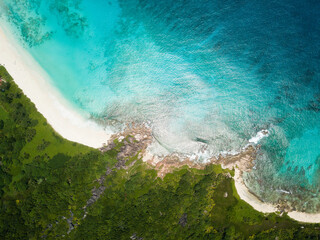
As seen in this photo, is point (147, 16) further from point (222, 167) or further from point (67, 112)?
point (222, 167)

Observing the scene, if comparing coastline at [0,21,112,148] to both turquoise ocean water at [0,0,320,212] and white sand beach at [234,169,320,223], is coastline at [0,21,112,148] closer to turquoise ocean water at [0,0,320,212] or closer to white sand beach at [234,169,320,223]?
Result: turquoise ocean water at [0,0,320,212]

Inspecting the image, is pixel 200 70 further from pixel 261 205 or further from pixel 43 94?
pixel 43 94

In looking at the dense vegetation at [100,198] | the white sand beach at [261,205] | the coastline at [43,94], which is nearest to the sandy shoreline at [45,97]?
the coastline at [43,94]

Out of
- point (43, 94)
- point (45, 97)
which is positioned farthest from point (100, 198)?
point (43, 94)

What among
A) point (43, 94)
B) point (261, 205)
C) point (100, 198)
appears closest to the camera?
point (100, 198)

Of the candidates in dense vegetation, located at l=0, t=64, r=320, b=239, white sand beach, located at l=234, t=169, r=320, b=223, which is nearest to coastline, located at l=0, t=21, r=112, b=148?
dense vegetation, located at l=0, t=64, r=320, b=239

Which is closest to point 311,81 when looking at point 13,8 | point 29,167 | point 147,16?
point 147,16
